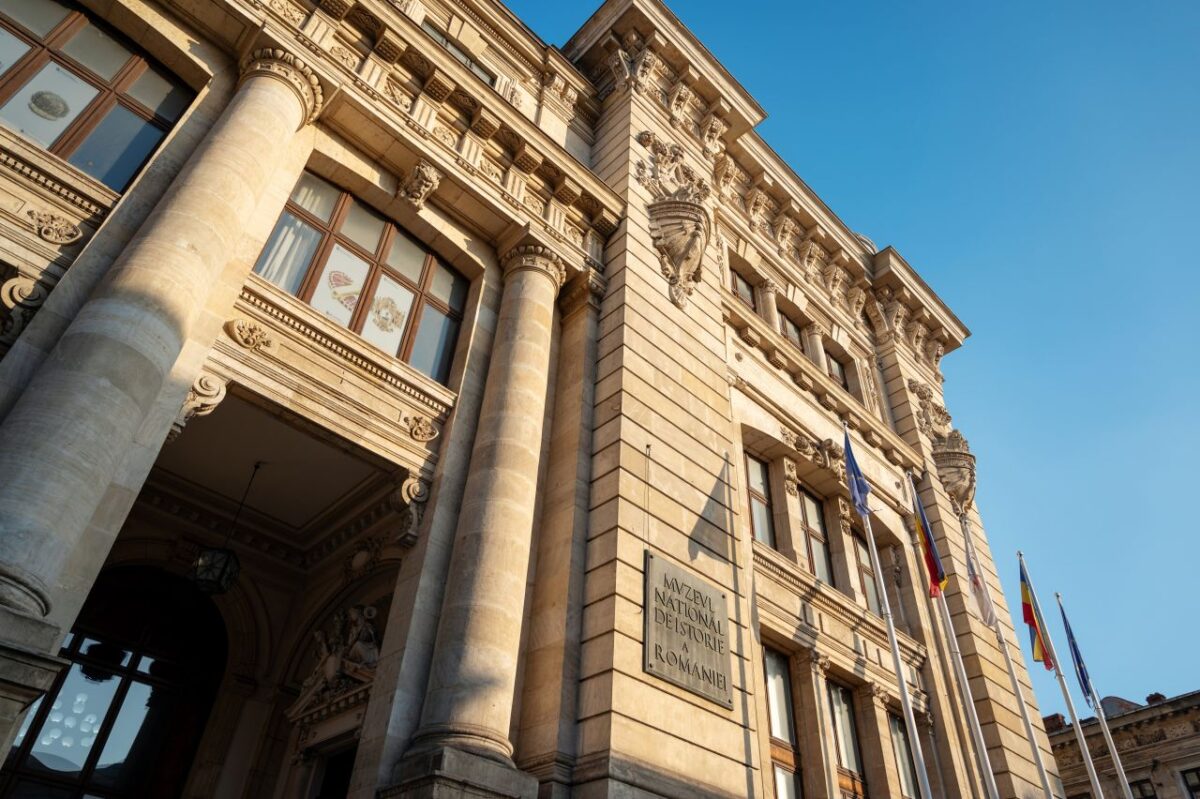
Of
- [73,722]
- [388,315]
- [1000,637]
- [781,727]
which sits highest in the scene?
[388,315]

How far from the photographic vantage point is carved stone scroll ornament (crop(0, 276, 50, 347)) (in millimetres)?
8344

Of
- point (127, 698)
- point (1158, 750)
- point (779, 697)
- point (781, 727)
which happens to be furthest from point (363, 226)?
point (1158, 750)

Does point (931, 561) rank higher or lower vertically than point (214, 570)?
higher

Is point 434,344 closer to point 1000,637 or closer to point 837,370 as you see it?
point 837,370

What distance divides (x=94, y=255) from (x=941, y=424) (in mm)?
22411

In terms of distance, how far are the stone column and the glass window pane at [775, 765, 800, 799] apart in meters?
5.34

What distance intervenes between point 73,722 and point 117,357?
7.40m

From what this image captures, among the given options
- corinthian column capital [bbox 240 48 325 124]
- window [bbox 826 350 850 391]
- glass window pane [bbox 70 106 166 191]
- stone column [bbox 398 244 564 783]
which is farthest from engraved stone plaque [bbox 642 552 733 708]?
window [bbox 826 350 850 391]

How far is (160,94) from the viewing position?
11328 millimetres

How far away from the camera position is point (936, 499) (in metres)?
21.8

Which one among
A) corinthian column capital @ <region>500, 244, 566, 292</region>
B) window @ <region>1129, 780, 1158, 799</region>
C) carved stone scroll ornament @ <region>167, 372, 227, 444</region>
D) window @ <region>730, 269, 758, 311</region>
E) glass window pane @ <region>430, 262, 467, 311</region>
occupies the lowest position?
carved stone scroll ornament @ <region>167, 372, 227, 444</region>

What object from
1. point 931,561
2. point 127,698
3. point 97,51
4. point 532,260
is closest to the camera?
point 97,51

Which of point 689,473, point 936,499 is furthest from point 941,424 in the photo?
point 689,473

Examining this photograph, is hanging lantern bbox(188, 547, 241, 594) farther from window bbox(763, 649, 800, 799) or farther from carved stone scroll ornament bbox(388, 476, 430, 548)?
window bbox(763, 649, 800, 799)
